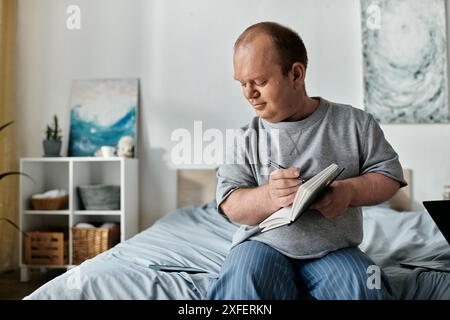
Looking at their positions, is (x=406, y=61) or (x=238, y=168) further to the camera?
(x=406, y=61)

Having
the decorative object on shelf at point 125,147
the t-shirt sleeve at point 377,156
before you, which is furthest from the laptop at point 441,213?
the decorative object on shelf at point 125,147

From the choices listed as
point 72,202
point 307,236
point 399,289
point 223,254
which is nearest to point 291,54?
point 307,236

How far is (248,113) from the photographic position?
6.13 ft

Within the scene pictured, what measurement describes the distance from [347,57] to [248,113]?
1.46ft

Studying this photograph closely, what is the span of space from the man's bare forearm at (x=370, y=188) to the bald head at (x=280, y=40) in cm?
25

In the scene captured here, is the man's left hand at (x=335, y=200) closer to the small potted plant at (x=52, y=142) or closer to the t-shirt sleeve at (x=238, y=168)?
the t-shirt sleeve at (x=238, y=168)

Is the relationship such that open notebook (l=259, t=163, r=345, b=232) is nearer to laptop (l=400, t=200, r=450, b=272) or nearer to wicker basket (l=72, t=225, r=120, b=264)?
laptop (l=400, t=200, r=450, b=272)

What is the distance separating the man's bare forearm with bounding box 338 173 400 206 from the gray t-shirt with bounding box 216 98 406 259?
0.02 metres

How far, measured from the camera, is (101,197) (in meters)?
2.46

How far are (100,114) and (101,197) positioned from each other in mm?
463

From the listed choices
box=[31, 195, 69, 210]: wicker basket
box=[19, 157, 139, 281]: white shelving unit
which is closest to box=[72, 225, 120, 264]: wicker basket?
box=[19, 157, 139, 281]: white shelving unit

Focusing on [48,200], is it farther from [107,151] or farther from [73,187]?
[107,151]

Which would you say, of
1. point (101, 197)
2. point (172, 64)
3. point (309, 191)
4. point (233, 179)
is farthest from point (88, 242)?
point (309, 191)
